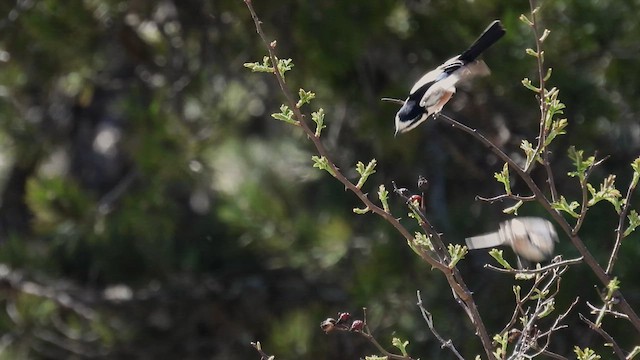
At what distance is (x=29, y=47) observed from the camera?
3.38 m

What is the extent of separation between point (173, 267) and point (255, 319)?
0.35 meters

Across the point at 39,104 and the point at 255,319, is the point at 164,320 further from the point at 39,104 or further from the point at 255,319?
the point at 39,104

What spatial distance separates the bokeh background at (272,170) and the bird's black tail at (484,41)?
1.02 m

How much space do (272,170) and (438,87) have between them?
2.51m

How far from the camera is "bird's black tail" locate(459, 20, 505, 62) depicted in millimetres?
1686

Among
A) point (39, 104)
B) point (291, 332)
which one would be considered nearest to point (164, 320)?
point (291, 332)

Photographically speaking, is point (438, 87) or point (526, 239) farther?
point (526, 239)

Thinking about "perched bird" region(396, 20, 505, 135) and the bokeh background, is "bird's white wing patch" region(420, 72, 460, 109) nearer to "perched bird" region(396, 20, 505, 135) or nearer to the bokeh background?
"perched bird" region(396, 20, 505, 135)

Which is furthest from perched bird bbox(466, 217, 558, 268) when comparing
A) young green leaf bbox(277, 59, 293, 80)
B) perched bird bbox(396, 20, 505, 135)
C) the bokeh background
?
the bokeh background

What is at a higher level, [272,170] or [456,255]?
[456,255]

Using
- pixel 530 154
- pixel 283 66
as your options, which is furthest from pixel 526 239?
pixel 283 66

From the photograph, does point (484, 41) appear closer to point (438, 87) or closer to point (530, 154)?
point (438, 87)

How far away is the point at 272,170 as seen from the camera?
13.2 feet

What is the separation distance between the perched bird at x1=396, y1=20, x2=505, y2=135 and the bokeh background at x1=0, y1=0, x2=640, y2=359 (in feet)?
3.39
